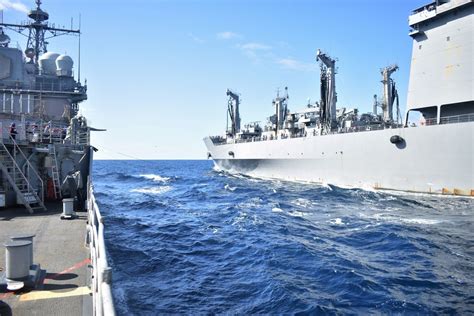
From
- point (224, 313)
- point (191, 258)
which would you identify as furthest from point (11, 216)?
point (224, 313)

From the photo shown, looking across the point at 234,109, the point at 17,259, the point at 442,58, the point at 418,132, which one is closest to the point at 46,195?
the point at 17,259

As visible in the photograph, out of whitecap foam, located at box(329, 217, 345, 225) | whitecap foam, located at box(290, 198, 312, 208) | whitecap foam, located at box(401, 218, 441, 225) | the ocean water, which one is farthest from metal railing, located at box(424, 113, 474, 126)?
whitecap foam, located at box(329, 217, 345, 225)

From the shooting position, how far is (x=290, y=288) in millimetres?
8062

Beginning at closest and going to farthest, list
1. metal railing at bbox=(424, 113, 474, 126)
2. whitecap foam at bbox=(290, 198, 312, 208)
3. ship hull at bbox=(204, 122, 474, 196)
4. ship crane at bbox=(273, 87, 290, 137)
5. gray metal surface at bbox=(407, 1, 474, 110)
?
1. whitecap foam at bbox=(290, 198, 312, 208)
2. ship hull at bbox=(204, 122, 474, 196)
3. metal railing at bbox=(424, 113, 474, 126)
4. gray metal surface at bbox=(407, 1, 474, 110)
5. ship crane at bbox=(273, 87, 290, 137)

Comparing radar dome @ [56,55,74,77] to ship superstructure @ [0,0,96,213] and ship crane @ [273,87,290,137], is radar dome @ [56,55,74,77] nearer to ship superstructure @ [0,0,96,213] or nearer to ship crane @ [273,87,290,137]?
ship superstructure @ [0,0,96,213]

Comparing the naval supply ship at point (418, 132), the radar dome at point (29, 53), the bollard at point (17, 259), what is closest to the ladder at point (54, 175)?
the bollard at point (17, 259)

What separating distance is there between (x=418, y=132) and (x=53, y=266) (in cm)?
2351

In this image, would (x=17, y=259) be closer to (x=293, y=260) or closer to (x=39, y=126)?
(x=293, y=260)

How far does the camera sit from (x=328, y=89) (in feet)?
124

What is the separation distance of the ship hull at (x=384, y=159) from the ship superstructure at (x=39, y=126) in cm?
2001

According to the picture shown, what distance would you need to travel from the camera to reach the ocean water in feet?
23.9

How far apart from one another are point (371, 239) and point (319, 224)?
3.07m

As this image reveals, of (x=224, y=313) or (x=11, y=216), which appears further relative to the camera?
(x=11, y=216)

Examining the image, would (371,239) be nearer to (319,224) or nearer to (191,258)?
(319,224)
